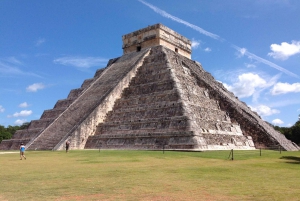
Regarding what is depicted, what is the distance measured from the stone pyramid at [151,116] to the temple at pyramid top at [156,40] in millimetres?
203

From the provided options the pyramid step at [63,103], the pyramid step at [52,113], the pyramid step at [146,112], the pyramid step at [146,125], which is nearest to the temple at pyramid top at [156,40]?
the pyramid step at [63,103]

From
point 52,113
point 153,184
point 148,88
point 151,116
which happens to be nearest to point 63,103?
point 52,113

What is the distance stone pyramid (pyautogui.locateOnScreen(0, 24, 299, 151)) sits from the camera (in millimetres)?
15977

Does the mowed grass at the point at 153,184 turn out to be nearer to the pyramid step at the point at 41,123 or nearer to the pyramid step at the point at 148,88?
the pyramid step at the point at 148,88

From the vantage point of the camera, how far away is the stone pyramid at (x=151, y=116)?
1598 cm

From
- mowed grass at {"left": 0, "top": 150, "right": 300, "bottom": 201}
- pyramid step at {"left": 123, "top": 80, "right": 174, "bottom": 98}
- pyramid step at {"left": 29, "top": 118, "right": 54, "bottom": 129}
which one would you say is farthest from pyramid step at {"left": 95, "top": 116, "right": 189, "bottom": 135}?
mowed grass at {"left": 0, "top": 150, "right": 300, "bottom": 201}

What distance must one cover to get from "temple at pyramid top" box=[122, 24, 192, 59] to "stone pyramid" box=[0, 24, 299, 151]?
20 centimetres

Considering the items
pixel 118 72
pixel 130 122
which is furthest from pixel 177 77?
pixel 118 72

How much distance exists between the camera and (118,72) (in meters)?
24.2

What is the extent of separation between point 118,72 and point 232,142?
11023 mm

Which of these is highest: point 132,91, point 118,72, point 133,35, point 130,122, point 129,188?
point 133,35

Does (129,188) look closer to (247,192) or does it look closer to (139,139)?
(247,192)

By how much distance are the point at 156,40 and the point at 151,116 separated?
401 inches

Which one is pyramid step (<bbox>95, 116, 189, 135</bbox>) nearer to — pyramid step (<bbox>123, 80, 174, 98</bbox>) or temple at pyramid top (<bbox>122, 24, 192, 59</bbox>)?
pyramid step (<bbox>123, 80, 174, 98</bbox>)
